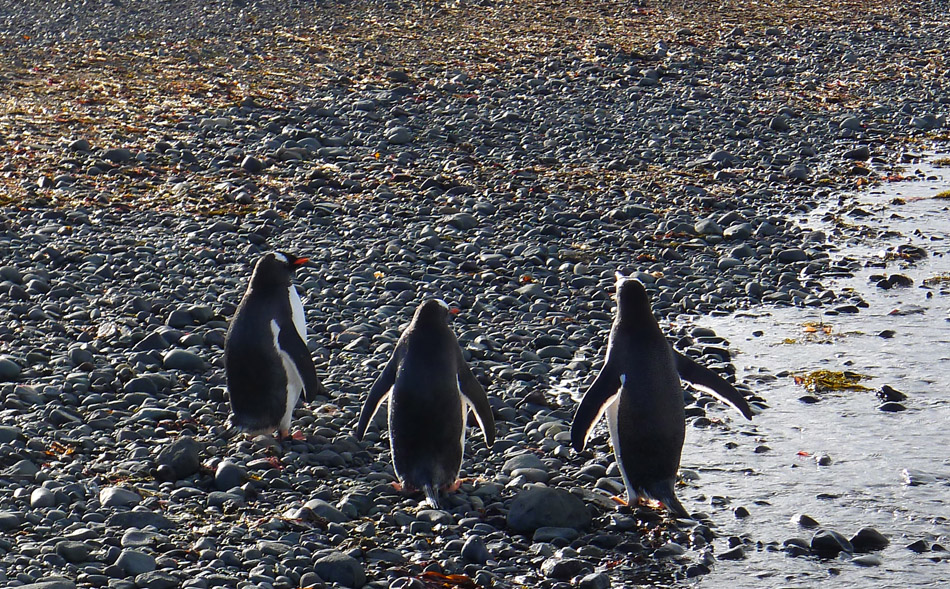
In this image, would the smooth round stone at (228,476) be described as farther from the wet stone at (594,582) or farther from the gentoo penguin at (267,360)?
the wet stone at (594,582)

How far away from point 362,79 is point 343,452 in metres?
8.96

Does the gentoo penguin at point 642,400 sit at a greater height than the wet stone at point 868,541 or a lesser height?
greater

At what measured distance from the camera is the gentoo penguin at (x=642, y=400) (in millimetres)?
5125

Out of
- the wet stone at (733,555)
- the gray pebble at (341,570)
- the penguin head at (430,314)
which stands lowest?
the wet stone at (733,555)

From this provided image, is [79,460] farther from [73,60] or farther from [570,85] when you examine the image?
[73,60]

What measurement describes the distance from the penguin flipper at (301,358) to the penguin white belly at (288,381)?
0.7 inches

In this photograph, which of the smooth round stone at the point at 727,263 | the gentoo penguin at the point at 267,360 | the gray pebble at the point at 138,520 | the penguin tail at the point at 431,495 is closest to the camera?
the gray pebble at the point at 138,520

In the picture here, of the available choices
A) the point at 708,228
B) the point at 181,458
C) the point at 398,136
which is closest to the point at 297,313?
the point at 181,458

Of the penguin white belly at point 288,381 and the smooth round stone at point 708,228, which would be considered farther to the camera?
the smooth round stone at point 708,228

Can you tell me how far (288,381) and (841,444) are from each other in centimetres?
256

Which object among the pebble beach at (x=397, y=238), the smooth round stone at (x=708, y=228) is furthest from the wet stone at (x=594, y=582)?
the smooth round stone at (x=708, y=228)

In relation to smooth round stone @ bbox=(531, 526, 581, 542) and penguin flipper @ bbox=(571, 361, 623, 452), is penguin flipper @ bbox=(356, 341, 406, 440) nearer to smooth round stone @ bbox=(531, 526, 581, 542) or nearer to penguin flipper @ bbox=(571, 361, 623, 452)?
penguin flipper @ bbox=(571, 361, 623, 452)

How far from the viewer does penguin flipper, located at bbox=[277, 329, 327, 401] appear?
5.67 metres

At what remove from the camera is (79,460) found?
5188 millimetres
